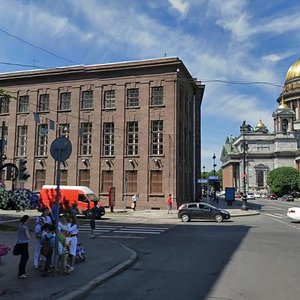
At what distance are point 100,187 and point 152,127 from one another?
8.59 meters

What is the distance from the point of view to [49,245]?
32.1ft

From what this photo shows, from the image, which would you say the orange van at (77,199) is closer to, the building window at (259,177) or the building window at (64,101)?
the building window at (64,101)

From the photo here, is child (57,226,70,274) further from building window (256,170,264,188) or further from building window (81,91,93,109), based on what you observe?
building window (256,170,264,188)

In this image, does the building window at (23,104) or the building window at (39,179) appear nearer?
the building window at (39,179)

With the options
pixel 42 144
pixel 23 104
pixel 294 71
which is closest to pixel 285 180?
pixel 294 71

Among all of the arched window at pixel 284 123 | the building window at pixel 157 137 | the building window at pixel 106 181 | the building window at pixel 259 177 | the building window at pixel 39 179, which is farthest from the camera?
the arched window at pixel 284 123

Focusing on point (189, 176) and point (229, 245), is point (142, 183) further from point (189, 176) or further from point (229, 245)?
point (229, 245)

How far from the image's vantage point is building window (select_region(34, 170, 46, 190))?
4700 cm

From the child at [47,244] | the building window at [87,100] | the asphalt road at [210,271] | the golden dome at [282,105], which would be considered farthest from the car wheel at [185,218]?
the golden dome at [282,105]

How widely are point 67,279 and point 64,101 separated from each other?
39.9 metres

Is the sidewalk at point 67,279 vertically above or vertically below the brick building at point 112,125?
below

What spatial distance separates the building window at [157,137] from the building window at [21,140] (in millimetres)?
16056

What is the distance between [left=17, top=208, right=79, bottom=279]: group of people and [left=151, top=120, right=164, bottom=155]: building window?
32.1 metres

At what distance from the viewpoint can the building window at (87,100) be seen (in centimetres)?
4609
